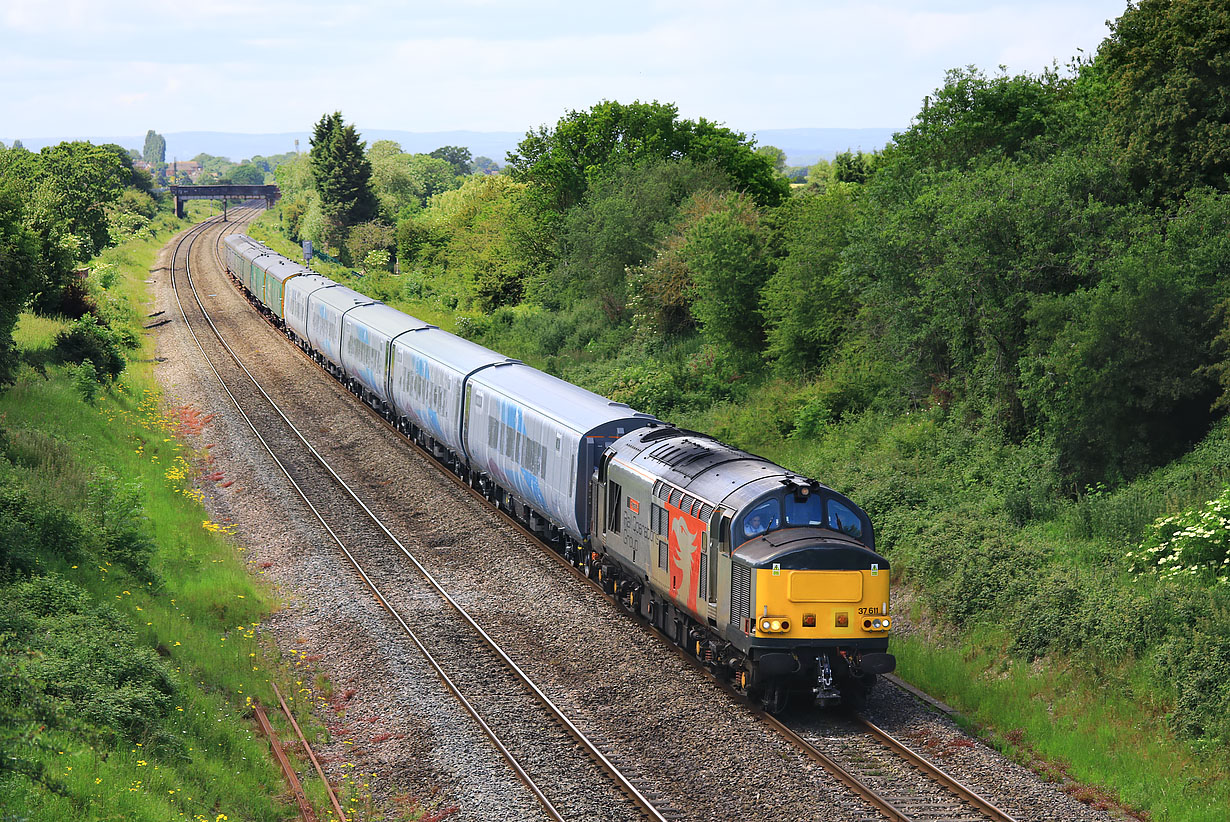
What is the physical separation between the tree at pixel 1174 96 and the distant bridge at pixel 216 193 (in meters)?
162

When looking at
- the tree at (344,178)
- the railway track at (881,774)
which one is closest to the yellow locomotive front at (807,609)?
the railway track at (881,774)

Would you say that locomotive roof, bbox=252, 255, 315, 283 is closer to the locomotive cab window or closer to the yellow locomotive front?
the locomotive cab window

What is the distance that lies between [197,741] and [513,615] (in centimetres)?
767

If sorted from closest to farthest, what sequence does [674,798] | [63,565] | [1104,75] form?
[674,798] → [63,565] → [1104,75]

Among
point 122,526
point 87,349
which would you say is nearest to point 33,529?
point 122,526

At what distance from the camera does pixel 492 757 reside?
15.3 metres

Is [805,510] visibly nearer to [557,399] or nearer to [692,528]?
[692,528]

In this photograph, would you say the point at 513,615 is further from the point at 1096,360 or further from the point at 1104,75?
the point at 1104,75

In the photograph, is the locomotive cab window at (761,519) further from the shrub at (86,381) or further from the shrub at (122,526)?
the shrub at (86,381)

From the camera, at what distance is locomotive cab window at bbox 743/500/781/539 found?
16.3 metres

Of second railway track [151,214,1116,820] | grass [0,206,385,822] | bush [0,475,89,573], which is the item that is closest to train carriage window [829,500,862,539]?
second railway track [151,214,1116,820]

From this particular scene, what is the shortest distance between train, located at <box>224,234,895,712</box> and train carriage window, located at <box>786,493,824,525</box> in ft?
0.07

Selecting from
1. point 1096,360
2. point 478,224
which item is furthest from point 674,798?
point 478,224

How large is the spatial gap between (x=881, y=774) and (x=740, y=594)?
10.4ft
